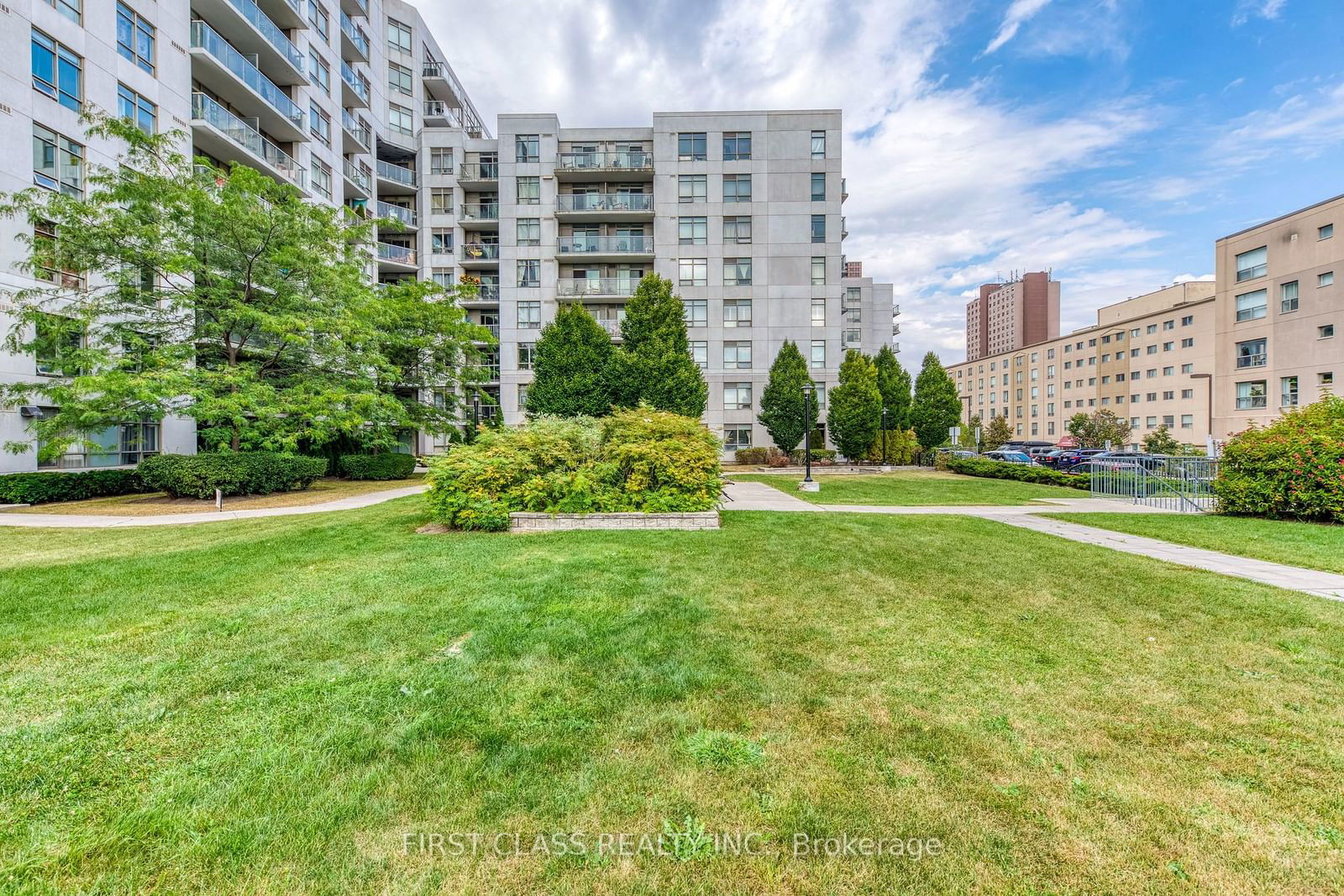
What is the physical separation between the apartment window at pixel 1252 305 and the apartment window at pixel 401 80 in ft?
193

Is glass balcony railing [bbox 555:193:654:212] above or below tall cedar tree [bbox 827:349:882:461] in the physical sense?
above

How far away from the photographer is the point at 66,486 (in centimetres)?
1623

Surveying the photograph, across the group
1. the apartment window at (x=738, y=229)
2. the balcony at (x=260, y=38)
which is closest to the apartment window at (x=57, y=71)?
the balcony at (x=260, y=38)

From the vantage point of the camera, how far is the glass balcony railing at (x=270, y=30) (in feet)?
77.8

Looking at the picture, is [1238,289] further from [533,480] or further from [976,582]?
[533,480]

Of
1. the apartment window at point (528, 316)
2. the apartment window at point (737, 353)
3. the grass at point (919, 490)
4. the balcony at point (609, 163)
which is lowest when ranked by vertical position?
the grass at point (919, 490)

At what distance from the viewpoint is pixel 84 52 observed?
59.7ft

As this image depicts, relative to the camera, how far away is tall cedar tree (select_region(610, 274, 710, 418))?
2603cm

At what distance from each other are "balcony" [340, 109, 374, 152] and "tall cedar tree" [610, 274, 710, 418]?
73.5 ft

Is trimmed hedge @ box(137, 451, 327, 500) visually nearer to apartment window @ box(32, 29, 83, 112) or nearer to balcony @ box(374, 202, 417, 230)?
apartment window @ box(32, 29, 83, 112)

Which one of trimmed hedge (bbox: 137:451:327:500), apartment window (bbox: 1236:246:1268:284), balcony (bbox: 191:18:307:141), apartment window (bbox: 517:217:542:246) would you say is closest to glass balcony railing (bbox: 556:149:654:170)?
apartment window (bbox: 517:217:542:246)

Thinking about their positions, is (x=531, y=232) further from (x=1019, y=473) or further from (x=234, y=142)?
(x=1019, y=473)

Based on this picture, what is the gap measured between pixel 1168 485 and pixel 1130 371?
5882 cm

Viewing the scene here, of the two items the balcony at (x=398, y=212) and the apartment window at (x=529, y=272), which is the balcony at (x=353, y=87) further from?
the apartment window at (x=529, y=272)
